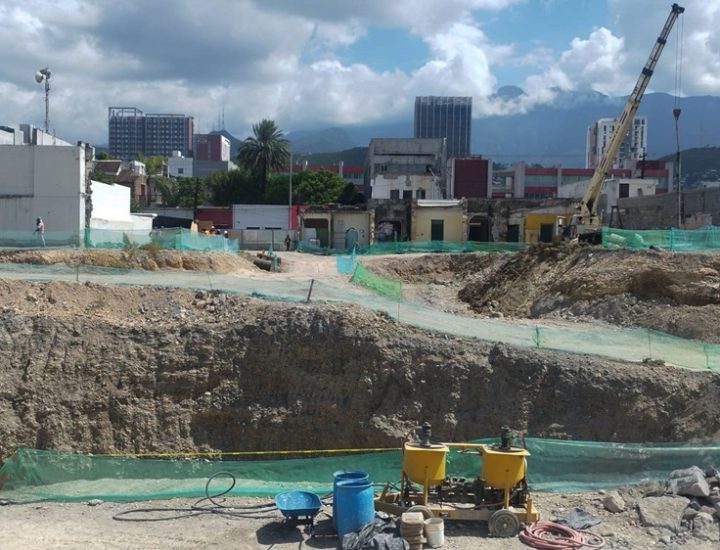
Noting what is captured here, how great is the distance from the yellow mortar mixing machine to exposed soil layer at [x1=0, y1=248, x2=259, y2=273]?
1982 centimetres

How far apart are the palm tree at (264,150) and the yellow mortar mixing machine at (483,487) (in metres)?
74.9

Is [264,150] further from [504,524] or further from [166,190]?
[504,524]

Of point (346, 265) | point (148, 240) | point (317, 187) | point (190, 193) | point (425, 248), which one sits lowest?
point (346, 265)

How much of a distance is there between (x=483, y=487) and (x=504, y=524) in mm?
616

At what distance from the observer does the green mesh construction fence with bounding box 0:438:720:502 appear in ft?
41.0

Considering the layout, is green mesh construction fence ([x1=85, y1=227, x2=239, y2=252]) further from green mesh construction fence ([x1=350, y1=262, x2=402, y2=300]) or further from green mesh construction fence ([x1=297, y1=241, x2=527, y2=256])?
green mesh construction fence ([x1=297, y1=241, x2=527, y2=256])

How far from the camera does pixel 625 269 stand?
27688 mm

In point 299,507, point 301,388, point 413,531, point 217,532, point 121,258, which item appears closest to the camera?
point 413,531

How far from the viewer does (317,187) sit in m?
82.6

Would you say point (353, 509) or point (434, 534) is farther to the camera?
point (353, 509)

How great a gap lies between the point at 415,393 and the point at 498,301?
16.9 metres

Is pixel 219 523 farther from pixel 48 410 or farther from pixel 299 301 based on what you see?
pixel 299 301

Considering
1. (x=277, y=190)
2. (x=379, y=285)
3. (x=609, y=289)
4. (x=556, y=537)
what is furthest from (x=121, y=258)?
(x=277, y=190)

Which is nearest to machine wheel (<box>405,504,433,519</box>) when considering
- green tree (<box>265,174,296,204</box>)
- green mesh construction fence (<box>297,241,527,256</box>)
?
green mesh construction fence (<box>297,241,527,256</box>)
